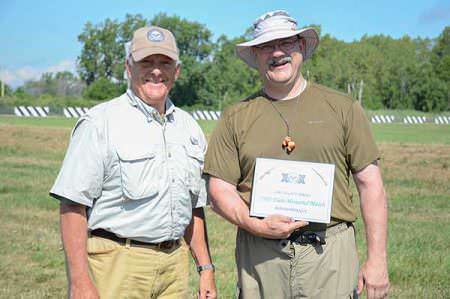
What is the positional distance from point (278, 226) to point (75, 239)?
43.5 inches

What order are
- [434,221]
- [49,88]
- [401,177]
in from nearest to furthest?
[434,221] → [401,177] → [49,88]

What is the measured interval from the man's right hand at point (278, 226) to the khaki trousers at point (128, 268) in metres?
0.62

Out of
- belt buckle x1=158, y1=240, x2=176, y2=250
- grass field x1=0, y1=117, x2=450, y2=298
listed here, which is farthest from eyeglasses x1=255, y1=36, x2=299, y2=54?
grass field x1=0, y1=117, x2=450, y2=298

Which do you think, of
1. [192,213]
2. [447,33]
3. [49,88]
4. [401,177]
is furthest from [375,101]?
[192,213]

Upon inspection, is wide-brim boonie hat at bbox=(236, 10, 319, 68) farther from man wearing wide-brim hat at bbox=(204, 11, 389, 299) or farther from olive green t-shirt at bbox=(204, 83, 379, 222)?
olive green t-shirt at bbox=(204, 83, 379, 222)

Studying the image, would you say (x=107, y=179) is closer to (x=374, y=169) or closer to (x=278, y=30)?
(x=278, y=30)

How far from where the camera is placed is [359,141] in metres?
3.67

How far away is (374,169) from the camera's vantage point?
372cm

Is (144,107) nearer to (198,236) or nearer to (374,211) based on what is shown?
(198,236)

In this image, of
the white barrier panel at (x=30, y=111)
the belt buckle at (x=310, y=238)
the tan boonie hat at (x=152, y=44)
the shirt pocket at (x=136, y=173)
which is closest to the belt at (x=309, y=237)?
the belt buckle at (x=310, y=238)

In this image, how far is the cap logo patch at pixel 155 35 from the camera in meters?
3.71

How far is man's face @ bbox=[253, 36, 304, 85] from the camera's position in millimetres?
3713

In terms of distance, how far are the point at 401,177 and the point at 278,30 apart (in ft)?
43.4

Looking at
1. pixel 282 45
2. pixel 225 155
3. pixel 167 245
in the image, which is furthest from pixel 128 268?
pixel 282 45
